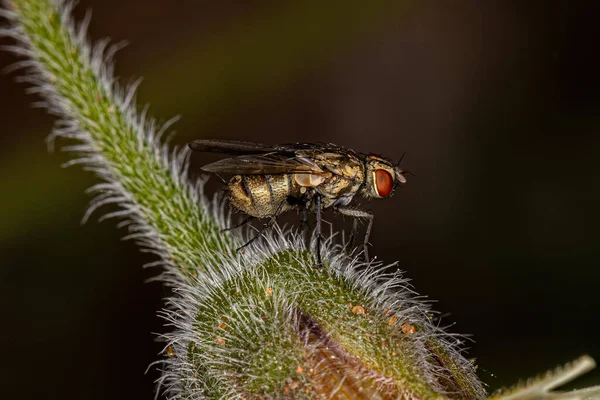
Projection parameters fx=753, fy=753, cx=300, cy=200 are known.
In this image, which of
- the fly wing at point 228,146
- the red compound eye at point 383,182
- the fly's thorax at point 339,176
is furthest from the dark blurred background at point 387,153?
the fly wing at point 228,146

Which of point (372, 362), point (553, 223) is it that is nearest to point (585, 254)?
point (553, 223)

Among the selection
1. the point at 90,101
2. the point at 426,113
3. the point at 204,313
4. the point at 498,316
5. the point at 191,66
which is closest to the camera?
the point at 204,313

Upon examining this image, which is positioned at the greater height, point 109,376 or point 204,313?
point 204,313

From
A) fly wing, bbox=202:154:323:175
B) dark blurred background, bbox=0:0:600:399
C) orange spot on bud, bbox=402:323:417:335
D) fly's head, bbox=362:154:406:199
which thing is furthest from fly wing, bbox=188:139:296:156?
dark blurred background, bbox=0:0:600:399

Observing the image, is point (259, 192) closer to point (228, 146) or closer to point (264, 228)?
point (264, 228)

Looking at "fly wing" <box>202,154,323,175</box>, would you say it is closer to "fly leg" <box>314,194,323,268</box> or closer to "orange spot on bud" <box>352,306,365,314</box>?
"fly leg" <box>314,194,323,268</box>

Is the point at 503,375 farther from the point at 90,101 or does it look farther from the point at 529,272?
the point at 90,101

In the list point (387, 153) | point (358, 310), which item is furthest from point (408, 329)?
point (387, 153)
